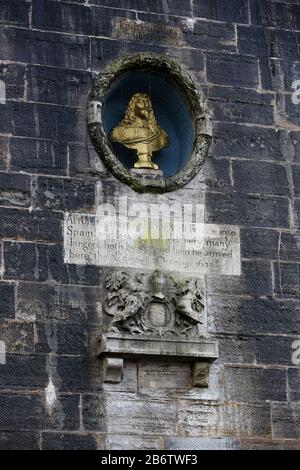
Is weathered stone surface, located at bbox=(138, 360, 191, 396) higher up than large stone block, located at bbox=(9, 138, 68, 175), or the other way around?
large stone block, located at bbox=(9, 138, 68, 175)

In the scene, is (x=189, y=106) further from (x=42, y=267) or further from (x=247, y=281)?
(x=42, y=267)

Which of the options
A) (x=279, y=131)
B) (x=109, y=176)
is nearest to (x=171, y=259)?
(x=109, y=176)

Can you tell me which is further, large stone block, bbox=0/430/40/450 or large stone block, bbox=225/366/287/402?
large stone block, bbox=225/366/287/402

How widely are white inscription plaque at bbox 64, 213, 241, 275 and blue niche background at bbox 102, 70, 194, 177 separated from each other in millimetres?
709

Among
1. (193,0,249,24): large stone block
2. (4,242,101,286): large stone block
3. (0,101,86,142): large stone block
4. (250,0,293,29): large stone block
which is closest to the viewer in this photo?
(4,242,101,286): large stone block

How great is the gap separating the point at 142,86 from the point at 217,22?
40.3 inches

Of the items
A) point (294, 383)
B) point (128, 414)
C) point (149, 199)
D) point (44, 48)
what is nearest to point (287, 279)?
point (294, 383)

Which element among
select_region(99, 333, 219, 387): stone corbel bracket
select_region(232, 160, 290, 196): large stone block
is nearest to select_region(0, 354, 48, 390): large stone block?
select_region(99, 333, 219, 387): stone corbel bracket

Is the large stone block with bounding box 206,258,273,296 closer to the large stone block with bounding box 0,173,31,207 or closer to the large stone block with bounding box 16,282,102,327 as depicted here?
the large stone block with bounding box 16,282,102,327

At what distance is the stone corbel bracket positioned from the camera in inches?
455

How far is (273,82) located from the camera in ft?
42.9

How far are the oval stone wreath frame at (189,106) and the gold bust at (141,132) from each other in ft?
0.88
